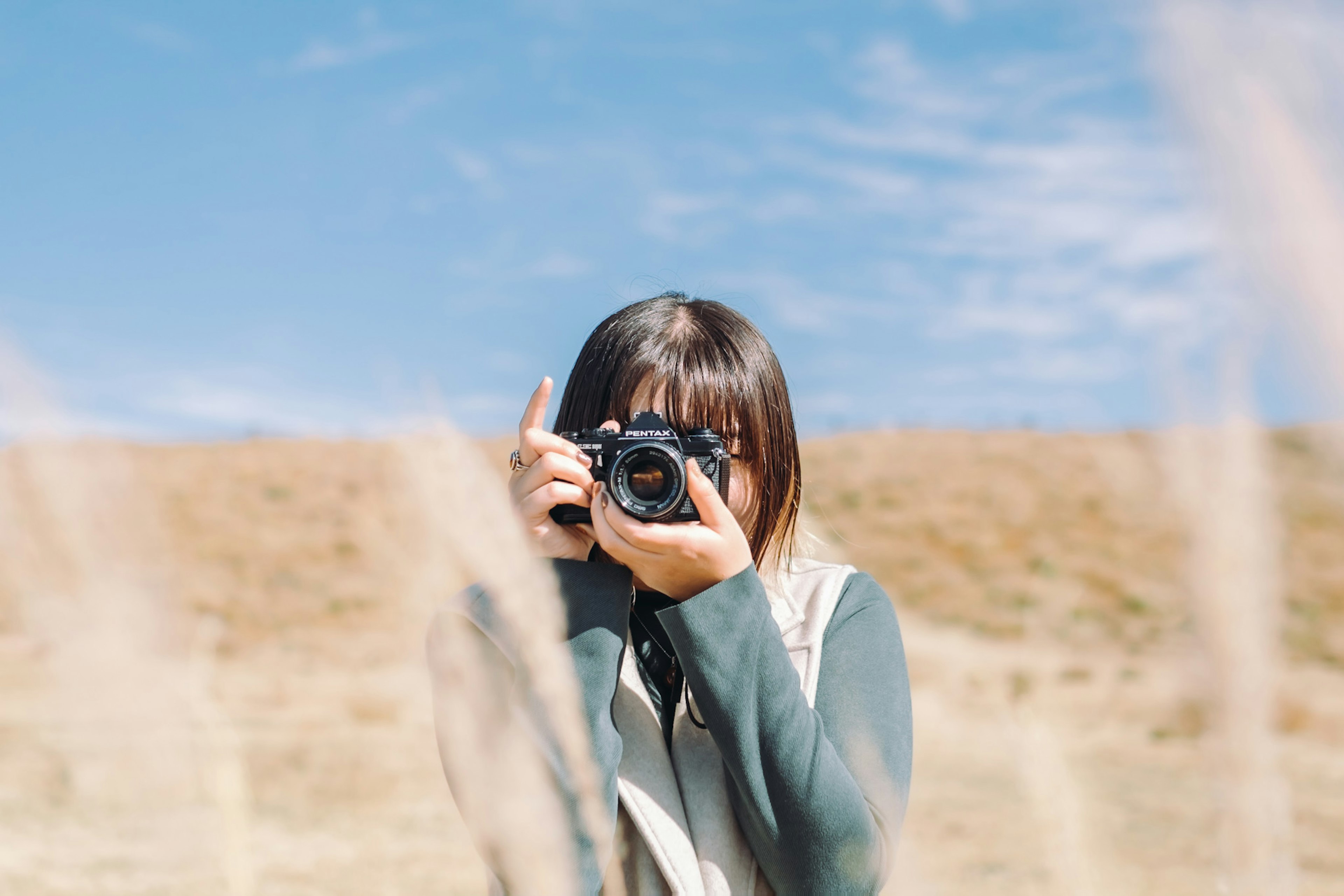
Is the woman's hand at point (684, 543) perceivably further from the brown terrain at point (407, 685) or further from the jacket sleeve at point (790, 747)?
the brown terrain at point (407, 685)

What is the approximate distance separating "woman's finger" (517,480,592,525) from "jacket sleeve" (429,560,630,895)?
8 centimetres

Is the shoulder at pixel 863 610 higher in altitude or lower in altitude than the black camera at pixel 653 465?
lower

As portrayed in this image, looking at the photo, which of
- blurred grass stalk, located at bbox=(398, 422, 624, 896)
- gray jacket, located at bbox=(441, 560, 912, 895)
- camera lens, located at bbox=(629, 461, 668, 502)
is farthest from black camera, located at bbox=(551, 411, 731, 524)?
blurred grass stalk, located at bbox=(398, 422, 624, 896)

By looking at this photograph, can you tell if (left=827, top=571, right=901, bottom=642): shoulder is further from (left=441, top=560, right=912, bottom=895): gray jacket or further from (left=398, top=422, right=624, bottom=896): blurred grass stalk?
(left=398, top=422, right=624, bottom=896): blurred grass stalk

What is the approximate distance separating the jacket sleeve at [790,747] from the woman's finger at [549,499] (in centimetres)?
23

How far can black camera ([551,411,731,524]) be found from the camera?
1.33m

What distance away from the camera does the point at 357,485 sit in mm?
28547

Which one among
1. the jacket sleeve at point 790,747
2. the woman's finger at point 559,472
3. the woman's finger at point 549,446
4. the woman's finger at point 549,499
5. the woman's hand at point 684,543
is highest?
the woman's finger at point 549,446

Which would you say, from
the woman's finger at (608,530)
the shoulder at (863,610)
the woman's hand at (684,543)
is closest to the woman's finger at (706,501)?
the woman's hand at (684,543)

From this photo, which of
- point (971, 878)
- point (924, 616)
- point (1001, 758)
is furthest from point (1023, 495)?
point (971, 878)

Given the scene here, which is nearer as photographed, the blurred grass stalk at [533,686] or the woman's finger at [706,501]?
the blurred grass stalk at [533,686]

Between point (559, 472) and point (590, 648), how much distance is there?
0.26 metres

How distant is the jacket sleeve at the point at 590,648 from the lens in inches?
A: 47.1

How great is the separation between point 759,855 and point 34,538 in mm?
996
